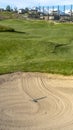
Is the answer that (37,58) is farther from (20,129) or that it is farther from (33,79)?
(20,129)

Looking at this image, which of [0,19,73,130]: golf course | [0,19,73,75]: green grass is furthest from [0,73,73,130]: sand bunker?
[0,19,73,75]: green grass

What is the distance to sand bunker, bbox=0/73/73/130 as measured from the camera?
10.7m

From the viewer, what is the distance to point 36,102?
12.6 m

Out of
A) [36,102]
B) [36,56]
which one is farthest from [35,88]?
[36,56]

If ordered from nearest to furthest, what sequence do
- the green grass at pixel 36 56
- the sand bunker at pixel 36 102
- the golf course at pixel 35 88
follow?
the sand bunker at pixel 36 102 → the golf course at pixel 35 88 → the green grass at pixel 36 56

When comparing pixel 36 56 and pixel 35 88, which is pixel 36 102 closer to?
pixel 35 88

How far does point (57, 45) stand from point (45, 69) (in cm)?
719

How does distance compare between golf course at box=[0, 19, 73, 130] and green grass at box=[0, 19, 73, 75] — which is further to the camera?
green grass at box=[0, 19, 73, 75]

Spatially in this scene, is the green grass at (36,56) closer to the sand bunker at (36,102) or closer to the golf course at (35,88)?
the golf course at (35,88)

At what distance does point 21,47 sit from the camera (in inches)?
875

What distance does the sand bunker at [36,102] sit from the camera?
1071 cm

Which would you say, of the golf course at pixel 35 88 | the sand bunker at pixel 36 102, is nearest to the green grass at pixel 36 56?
the golf course at pixel 35 88

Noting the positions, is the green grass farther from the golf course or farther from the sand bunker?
the sand bunker

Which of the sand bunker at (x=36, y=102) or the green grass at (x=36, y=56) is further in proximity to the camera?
the green grass at (x=36, y=56)
